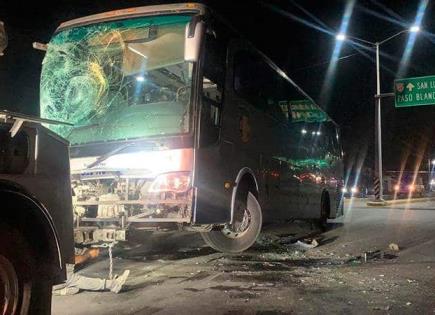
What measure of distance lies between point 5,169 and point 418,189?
49844 mm

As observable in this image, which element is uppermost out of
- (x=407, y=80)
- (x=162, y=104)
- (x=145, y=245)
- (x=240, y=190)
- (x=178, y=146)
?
(x=407, y=80)

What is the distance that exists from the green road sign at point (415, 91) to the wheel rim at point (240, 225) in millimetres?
20496

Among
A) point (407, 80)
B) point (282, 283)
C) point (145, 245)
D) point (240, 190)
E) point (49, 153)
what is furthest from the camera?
point (407, 80)

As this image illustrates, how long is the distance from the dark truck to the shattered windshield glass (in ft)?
10.7

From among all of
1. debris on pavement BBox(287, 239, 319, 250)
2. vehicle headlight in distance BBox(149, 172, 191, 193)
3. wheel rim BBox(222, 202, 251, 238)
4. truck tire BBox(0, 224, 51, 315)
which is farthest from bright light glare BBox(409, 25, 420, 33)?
truck tire BBox(0, 224, 51, 315)

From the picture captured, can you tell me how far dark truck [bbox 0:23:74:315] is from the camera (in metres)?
3.84

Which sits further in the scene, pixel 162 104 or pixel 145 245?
pixel 145 245

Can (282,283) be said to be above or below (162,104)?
below

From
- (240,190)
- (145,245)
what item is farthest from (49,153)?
(145,245)

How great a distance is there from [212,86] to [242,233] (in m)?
3.04

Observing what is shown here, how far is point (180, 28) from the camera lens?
759cm

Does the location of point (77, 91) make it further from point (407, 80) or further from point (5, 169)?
point (407, 80)

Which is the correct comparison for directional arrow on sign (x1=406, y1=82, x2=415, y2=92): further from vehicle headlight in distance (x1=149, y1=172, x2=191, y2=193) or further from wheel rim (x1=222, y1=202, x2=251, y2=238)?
vehicle headlight in distance (x1=149, y1=172, x2=191, y2=193)

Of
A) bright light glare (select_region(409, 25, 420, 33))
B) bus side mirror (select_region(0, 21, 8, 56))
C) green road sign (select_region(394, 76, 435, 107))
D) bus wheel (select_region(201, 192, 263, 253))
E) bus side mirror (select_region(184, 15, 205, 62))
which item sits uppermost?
bright light glare (select_region(409, 25, 420, 33))
